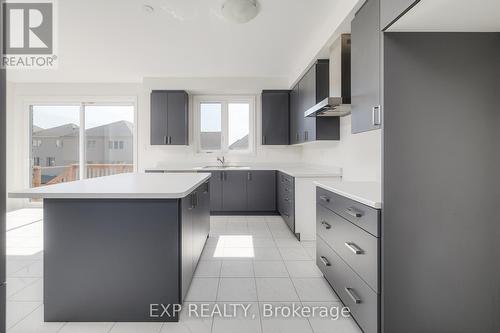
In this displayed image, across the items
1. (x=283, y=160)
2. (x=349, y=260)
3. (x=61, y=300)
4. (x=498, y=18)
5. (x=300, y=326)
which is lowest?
(x=300, y=326)

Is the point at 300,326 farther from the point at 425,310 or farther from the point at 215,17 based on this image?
the point at 215,17

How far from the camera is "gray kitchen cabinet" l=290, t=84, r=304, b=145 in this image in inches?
180

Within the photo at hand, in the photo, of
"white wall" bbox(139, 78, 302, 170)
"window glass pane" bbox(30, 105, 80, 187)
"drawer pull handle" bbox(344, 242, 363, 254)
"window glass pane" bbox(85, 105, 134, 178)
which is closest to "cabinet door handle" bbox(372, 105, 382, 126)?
"drawer pull handle" bbox(344, 242, 363, 254)

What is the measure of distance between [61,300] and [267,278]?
1.58 metres

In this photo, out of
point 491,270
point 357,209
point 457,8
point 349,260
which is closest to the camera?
point 457,8

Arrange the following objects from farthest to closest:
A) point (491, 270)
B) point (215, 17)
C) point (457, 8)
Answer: point (215, 17) < point (491, 270) < point (457, 8)

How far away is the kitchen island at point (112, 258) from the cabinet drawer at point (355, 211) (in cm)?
111

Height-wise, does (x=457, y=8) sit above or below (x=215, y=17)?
below

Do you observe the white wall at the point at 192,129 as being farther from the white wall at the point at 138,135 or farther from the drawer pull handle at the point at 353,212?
the drawer pull handle at the point at 353,212

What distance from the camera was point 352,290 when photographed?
6.14 feet

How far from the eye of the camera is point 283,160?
5.62 meters

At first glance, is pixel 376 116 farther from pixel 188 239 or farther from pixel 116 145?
pixel 116 145

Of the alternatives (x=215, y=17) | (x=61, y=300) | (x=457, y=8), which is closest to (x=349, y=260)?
(x=457, y=8)
